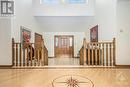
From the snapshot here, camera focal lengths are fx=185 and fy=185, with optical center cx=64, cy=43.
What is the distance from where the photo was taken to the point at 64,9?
12625 millimetres

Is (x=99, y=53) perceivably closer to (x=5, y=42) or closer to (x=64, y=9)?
(x=5, y=42)

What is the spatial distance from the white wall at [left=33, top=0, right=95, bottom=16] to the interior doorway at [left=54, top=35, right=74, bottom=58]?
14.1ft

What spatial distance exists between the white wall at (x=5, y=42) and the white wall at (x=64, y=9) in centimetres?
534

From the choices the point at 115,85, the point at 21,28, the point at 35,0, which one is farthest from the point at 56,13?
the point at 115,85

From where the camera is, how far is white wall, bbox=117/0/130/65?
23.9ft

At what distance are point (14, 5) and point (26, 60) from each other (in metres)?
2.52

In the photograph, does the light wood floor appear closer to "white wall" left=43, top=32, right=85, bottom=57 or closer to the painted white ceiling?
the painted white ceiling

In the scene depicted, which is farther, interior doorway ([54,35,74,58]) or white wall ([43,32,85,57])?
interior doorway ([54,35,74,58])

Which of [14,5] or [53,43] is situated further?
[53,43]

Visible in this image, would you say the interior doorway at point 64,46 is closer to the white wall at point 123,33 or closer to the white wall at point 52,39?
the white wall at point 52,39

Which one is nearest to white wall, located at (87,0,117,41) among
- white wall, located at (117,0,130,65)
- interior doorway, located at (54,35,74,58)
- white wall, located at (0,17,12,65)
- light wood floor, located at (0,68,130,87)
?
white wall, located at (117,0,130,65)

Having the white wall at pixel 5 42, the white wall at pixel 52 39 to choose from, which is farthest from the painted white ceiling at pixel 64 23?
the white wall at pixel 5 42

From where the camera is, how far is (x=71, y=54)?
55.5 feet

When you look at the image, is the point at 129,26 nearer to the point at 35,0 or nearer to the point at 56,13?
the point at 56,13
